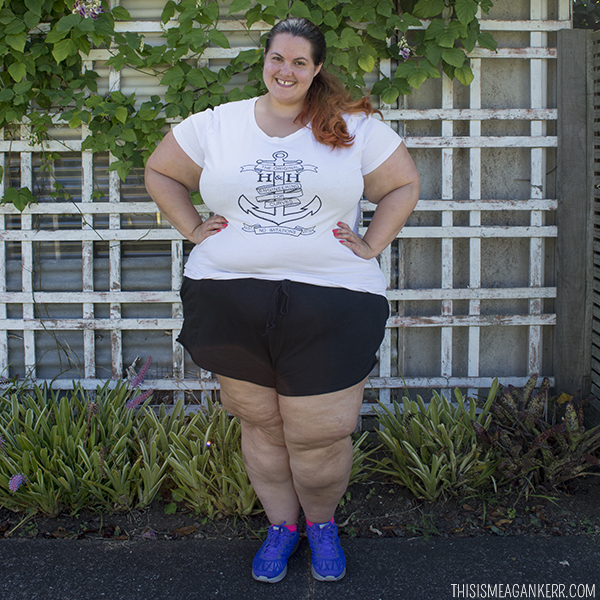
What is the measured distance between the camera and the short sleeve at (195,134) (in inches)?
70.4

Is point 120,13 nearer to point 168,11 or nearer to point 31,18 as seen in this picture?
point 168,11

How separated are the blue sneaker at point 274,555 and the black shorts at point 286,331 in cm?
62

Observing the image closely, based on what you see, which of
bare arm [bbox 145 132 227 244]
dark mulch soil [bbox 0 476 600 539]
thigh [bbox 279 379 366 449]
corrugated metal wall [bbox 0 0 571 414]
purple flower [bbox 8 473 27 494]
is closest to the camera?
thigh [bbox 279 379 366 449]

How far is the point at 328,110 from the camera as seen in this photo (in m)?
1.70

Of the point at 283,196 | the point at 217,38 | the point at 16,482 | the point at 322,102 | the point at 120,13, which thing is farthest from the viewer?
the point at 120,13

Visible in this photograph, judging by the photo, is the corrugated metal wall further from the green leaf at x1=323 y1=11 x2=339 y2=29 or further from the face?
the face

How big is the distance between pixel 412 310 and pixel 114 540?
1855 mm

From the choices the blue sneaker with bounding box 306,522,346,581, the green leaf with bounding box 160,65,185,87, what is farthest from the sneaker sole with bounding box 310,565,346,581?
the green leaf with bounding box 160,65,185,87

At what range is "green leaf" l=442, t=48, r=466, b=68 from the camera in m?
2.64

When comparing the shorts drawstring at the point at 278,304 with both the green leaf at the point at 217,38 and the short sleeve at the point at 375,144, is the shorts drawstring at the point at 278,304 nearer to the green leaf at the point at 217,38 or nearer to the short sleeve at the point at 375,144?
the short sleeve at the point at 375,144

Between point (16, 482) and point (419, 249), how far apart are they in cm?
221

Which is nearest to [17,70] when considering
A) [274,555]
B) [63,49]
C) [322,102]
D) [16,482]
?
[63,49]

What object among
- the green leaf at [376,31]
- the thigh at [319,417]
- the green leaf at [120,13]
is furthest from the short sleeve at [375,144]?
the green leaf at [120,13]

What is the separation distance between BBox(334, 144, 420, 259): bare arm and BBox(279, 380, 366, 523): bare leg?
47 cm
